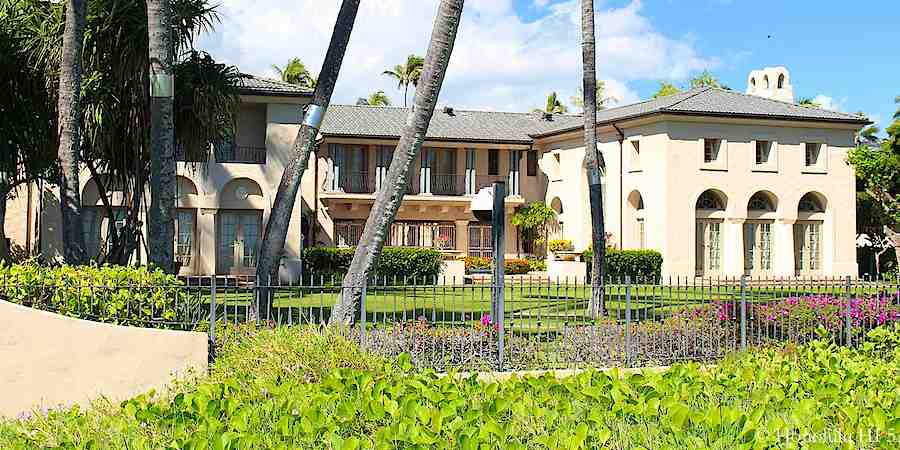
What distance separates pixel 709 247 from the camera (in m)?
34.7

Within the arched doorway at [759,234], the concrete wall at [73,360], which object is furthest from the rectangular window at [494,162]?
the concrete wall at [73,360]

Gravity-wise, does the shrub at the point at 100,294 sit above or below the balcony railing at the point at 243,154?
below

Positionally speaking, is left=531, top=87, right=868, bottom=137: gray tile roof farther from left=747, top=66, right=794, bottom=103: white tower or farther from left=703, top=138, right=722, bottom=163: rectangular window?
left=747, top=66, right=794, bottom=103: white tower

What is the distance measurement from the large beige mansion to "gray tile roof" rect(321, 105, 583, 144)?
119mm

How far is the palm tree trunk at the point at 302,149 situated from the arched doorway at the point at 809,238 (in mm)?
26175

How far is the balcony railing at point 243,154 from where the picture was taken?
96.5 ft

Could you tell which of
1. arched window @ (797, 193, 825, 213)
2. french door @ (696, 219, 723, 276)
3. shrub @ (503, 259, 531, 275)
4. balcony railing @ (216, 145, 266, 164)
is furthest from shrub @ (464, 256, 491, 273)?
arched window @ (797, 193, 825, 213)

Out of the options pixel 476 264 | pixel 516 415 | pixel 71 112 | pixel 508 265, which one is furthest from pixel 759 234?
pixel 516 415

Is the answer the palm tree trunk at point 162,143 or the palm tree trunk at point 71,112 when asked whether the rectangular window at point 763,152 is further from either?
the palm tree trunk at point 162,143

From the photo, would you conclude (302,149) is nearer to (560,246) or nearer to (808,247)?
(560,246)

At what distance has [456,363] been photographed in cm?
1121

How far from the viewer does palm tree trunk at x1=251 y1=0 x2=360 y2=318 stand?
13375 mm

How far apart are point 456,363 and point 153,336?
11.6 feet

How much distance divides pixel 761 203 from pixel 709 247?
2.89m
